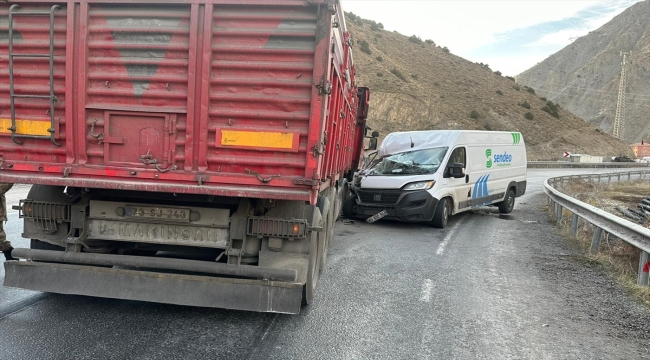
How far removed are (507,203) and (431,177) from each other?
4.66m

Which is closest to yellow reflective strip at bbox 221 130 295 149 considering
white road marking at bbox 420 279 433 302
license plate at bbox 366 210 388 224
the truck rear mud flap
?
the truck rear mud flap

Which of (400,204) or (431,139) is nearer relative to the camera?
(400,204)

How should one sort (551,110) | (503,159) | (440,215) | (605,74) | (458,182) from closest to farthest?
Result: (440,215), (458,182), (503,159), (551,110), (605,74)

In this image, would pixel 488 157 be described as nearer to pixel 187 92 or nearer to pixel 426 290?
pixel 426 290

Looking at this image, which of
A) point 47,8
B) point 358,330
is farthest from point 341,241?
point 47,8

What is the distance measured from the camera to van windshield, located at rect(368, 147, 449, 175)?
35.1 feet

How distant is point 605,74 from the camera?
104 m

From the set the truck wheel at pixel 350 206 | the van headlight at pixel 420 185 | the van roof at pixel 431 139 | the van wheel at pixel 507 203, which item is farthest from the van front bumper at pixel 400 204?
the van wheel at pixel 507 203

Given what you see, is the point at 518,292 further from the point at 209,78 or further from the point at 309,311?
the point at 209,78

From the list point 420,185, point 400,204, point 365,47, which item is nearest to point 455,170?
point 420,185

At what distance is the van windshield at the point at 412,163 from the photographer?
10.7 meters

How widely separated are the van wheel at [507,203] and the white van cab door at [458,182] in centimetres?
274

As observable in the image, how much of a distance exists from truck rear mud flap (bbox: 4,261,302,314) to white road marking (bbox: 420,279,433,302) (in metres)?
1.79

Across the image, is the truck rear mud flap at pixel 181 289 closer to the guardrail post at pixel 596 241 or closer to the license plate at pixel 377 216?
the guardrail post at pixel 596 241
